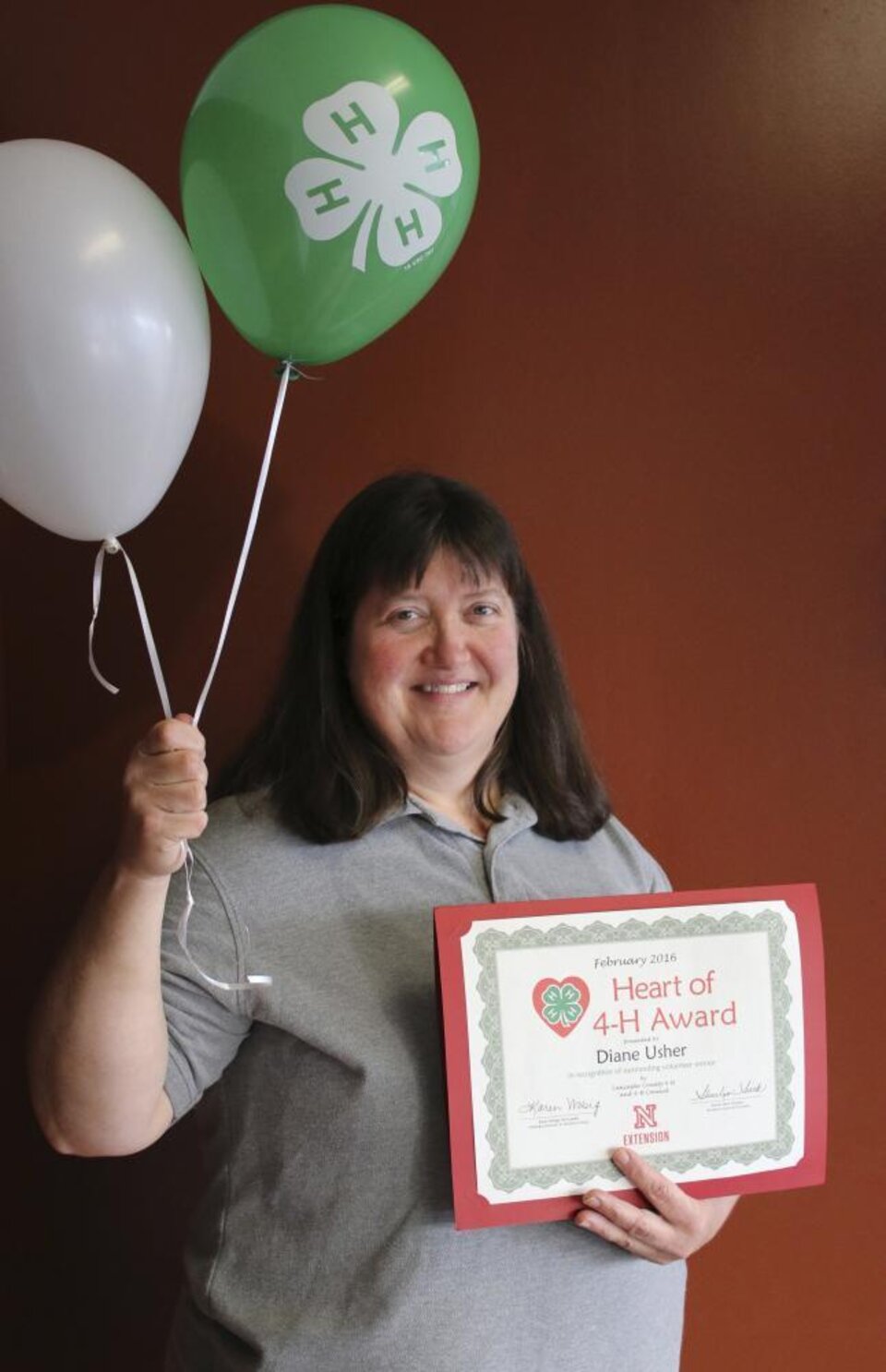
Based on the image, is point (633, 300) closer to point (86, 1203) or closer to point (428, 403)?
point (428, 403)

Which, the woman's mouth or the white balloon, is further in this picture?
the woman's mouth

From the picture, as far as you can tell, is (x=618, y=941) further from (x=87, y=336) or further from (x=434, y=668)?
(x=87, y=336)

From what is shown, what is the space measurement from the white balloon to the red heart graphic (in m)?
0.56

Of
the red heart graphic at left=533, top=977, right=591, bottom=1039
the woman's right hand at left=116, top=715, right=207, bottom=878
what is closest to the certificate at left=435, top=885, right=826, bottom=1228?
the red heart graphic at left=533, top=977, right=591, bottom=1039

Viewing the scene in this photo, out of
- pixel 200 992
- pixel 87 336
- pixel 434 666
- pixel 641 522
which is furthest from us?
pixel 641 522

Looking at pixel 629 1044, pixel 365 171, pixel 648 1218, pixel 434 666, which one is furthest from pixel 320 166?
pixel 648 1218

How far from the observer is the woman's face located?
135 centimetres

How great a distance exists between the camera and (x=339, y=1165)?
1.22m

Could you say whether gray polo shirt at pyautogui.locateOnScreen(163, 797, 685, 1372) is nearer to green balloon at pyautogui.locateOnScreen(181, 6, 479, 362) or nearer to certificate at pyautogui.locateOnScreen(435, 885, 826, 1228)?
certificate at pyautogui.locateOnScreen(435, 885, 826, 1228)

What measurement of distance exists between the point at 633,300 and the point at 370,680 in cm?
68

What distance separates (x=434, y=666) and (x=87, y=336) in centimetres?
48

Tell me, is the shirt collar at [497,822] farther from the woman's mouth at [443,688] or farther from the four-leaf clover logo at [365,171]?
the four-leaf clover logo at [365,171]

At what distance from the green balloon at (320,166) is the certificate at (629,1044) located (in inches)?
21.7

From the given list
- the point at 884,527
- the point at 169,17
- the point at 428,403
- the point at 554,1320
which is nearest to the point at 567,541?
the point at 428,403
